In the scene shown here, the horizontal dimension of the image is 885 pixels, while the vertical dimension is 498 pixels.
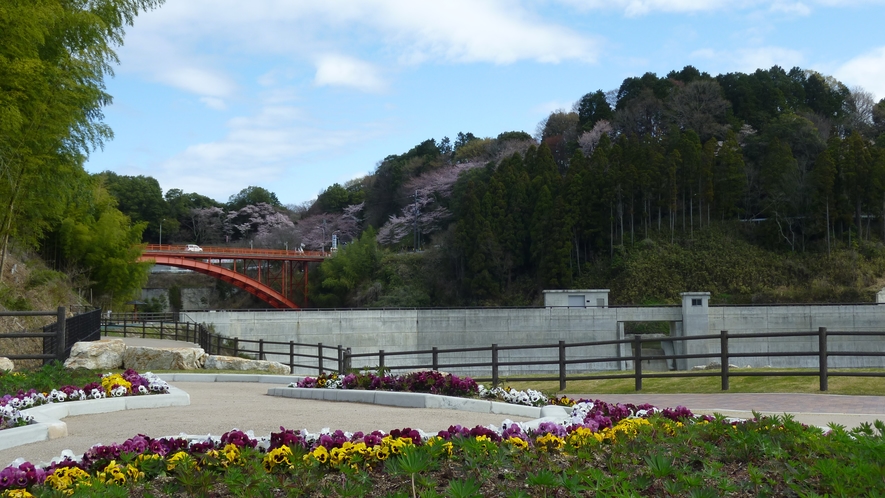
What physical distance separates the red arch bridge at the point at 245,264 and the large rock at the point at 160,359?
2574 centimetres

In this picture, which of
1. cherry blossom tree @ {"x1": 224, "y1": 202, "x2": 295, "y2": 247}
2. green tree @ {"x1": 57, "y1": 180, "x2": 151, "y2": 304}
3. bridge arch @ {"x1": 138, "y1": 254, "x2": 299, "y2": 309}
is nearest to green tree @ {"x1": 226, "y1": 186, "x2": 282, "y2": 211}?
cherry blossom tree @ {"x1": 224, "y1": 202, "x2": 295, "y2": 247}

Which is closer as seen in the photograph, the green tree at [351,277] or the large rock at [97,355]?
the large rock at [97,355]

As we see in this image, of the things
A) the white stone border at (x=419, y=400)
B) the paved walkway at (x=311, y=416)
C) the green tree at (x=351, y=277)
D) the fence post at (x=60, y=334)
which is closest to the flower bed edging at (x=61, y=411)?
the paved walkway at (x=311, y=416)

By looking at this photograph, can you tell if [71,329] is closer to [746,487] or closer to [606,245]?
[746,487]

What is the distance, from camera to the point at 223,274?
163ft

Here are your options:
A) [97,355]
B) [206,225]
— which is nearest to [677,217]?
[97,355]

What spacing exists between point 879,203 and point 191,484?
5165 centimetres

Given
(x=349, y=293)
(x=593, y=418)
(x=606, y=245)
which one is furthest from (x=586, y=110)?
(x=593, y=418)

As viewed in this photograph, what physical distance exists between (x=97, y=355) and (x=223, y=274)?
33.4m

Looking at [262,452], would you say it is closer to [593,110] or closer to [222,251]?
[222,251]

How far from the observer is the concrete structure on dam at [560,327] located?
121 feet

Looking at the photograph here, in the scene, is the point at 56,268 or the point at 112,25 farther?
the point at 56,268

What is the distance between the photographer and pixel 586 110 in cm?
7175

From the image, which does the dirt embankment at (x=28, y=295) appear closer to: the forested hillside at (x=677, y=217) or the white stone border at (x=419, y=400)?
the white stone border at (x=419, y=400)
